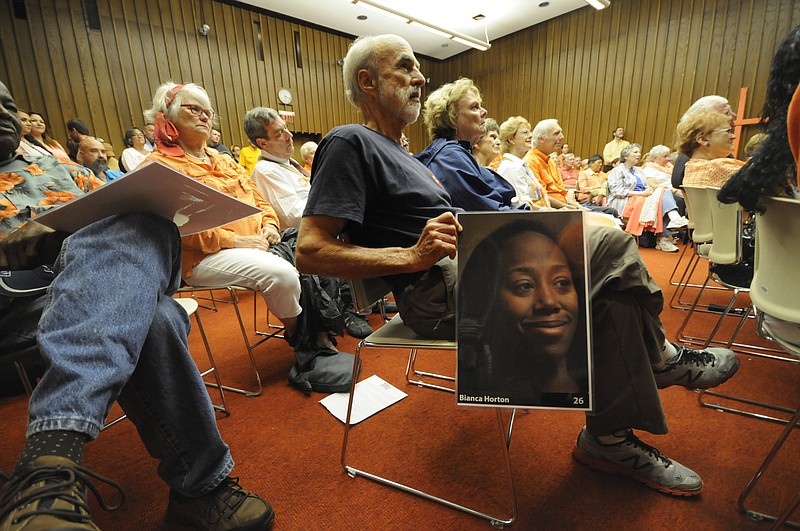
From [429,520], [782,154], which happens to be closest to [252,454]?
[429,520]

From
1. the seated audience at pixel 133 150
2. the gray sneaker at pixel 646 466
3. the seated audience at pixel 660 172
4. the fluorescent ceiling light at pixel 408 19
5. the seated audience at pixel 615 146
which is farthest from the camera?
the seated audience at pixel 615 146

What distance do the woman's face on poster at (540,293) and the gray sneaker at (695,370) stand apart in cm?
56

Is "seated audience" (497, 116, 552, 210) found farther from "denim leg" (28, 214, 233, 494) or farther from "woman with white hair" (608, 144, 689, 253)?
"woman with white hair" (608, 144, 689, 253)

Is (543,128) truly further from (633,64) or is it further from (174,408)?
(633,64)

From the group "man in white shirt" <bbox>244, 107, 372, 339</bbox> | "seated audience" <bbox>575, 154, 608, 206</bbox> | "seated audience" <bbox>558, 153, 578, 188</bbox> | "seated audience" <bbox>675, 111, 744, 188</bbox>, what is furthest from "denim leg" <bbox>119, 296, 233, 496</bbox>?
"seated audience" <bbox>558, 153, 578, 188</bbox>

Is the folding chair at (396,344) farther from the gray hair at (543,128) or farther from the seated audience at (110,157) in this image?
the seated audience at (110,157)

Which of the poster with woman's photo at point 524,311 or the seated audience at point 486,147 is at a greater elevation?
the seated audience at point 486,147

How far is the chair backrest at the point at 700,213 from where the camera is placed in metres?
2.01

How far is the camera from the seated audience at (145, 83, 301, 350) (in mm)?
1635

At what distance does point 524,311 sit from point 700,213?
1889mm

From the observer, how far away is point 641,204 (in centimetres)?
474

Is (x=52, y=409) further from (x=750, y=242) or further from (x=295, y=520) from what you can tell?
(x=750, y=242)

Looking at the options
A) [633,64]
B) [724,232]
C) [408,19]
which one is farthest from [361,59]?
[633,64]

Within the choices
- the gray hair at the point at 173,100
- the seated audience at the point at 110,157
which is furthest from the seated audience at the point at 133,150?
the gray hair at the point at 173,100
